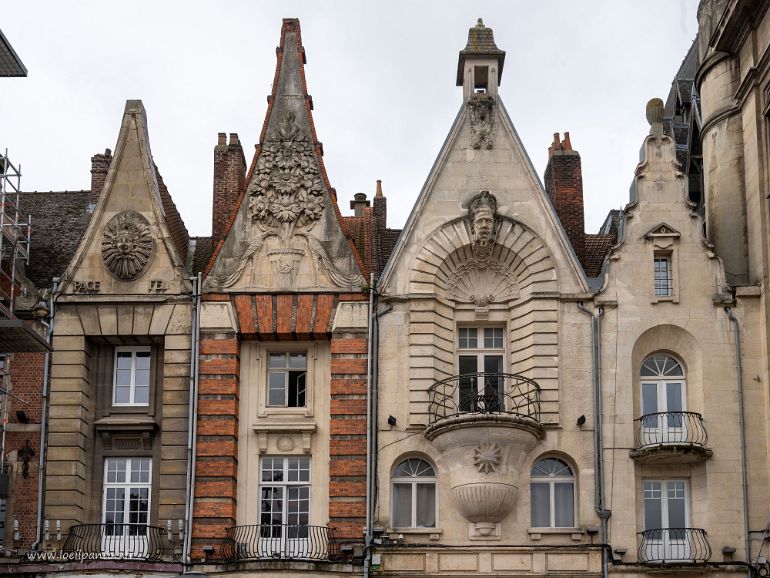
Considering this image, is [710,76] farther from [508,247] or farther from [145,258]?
[145,258]

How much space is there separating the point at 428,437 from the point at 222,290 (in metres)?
5.86

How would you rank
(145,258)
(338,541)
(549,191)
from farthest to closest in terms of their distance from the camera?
(549,191) → (145,258) → (338,541)

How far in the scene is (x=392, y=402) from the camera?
32438mm

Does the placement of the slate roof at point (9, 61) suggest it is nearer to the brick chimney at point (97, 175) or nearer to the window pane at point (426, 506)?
the brick chimney at point (97, 175)

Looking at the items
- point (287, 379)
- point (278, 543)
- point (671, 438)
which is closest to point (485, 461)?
point (671, 438)

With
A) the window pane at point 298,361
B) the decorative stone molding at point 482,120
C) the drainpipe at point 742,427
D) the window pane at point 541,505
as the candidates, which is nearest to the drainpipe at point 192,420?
the window pane at point 298,361

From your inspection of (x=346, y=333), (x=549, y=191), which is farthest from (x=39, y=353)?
(x=549, y=191)

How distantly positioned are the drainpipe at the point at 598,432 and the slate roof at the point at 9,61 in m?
14.0

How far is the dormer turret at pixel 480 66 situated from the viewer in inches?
1373

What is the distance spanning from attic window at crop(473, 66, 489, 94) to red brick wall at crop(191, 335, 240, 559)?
866 centimetres

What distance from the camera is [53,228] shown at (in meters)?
36.1

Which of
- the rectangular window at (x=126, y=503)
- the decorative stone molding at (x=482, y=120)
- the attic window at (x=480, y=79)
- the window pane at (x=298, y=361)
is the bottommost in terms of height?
the rectangular window at (x=126, y=503)

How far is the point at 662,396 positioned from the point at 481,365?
4.22 m

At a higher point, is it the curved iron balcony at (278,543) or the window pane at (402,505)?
the window pane at (402,505)
